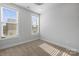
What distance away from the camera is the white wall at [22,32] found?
119 cm

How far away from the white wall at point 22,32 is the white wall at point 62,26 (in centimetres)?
27

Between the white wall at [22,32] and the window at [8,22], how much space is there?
3.6 inches

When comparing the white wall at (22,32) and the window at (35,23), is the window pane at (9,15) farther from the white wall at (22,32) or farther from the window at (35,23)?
the window at (35,23)

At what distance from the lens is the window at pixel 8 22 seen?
3.71ft

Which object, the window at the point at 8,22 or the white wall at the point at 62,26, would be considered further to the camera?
the white wall at the point at 62,26

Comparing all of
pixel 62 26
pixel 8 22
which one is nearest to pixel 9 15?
pixel 8 22

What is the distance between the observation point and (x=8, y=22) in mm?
1177

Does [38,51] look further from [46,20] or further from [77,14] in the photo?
[77,14]

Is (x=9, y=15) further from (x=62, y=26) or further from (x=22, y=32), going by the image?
(x=62, y=26)

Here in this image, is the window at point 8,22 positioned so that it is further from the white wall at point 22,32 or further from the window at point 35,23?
the window at point 35,23

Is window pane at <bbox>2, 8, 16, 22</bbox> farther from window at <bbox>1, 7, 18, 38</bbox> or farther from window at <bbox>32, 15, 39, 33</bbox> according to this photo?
window at <bbox>32, 15, 39, 33</bbox>

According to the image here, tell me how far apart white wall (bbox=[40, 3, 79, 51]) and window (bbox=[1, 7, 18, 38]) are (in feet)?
1.72

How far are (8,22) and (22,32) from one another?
324 millimetres

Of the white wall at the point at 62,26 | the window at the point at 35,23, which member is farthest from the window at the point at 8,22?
the white wall at the point at 62,26
